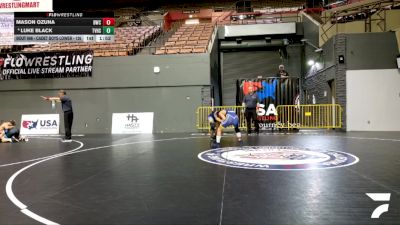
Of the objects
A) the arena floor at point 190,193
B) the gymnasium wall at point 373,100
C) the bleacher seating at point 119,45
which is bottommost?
the arena floor at point 190,193

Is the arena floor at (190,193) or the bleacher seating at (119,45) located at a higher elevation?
the bleacher seating at (119,45)

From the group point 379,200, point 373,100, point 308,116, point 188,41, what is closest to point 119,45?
point 188,41

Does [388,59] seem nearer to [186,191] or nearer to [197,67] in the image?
[197,67]

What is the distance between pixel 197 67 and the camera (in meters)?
17.2

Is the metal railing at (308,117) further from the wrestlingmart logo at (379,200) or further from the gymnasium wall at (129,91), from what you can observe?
the wrestlingmart logo at (379,200)

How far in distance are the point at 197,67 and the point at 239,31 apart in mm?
6022

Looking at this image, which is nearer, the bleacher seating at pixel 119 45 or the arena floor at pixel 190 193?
the arena floor at pixel 190 193

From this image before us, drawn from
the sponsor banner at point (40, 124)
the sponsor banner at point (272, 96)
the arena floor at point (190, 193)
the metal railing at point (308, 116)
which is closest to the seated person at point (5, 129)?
the sponsor banner at point (40, 124)

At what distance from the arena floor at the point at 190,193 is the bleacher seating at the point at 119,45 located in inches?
500

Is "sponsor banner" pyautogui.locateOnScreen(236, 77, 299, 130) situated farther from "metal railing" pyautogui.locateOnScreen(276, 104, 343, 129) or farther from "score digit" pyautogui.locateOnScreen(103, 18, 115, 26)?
"score digit" pyautogui.locateOnScreen(103, 18, 115, 26)

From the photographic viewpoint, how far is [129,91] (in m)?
17.8
